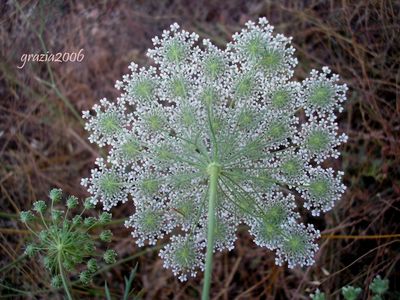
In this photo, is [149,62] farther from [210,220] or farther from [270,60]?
[210,220]

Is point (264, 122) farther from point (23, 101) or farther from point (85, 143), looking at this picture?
point (23, 101)

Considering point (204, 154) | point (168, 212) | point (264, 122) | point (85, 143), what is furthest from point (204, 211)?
point (85, 143)

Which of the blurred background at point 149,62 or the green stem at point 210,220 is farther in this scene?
the blurred background at point 149,62

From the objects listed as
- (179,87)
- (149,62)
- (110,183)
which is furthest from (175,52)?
(149,62)

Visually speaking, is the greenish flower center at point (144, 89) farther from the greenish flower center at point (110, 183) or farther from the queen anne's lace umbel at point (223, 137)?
the greenish flower center at point (110, 183)

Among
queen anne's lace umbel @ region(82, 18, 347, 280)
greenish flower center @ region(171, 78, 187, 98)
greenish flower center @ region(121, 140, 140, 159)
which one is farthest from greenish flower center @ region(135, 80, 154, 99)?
greenish flower center @ region(121, 140, 140, 159)

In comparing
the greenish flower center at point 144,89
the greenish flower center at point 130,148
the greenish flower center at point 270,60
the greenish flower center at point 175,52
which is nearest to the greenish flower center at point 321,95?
the greenish flower center at point 270,60
